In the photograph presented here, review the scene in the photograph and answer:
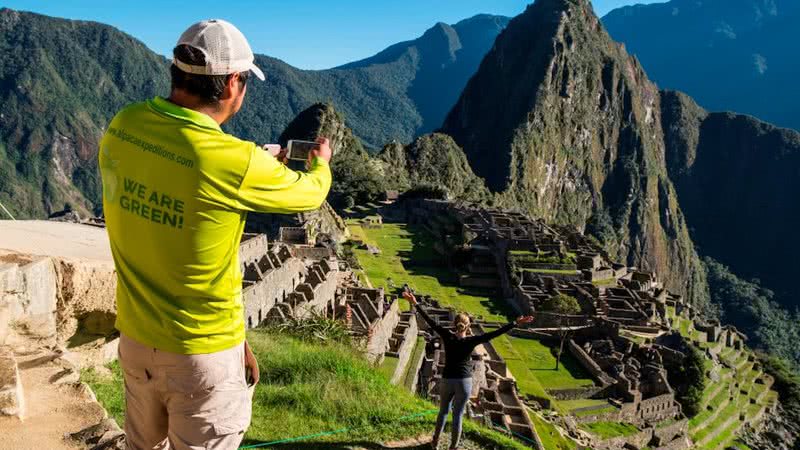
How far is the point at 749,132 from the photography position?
181 metres

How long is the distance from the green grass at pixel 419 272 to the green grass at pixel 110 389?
21870 mm

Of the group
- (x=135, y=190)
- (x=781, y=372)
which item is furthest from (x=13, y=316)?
(x=781, y=372)

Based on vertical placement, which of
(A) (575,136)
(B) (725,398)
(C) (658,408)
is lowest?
(B) (725,398)

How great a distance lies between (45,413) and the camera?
433 cm

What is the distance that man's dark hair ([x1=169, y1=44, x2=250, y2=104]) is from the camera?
2.39m

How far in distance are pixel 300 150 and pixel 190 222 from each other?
0.92 m

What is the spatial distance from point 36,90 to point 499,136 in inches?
3438

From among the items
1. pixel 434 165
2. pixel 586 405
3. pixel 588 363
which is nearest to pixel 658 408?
pixel 588 363

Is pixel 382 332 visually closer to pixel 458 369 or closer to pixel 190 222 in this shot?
pixel 458 369

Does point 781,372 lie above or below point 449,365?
below

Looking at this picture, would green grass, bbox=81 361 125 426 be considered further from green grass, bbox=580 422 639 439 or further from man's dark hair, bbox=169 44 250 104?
green grass, bbox=580 422 639 439

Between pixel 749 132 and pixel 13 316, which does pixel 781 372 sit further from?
pixel 749 132

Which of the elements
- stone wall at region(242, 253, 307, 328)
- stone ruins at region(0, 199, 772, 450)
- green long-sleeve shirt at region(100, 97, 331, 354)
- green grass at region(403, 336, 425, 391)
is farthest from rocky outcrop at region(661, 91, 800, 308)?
green long-sleeve shirt at region(100, 97, 331, 354)

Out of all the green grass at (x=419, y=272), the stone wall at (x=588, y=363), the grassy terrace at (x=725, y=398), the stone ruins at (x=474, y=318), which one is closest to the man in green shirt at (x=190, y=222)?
the stone ruins at (x=474, y=318)
